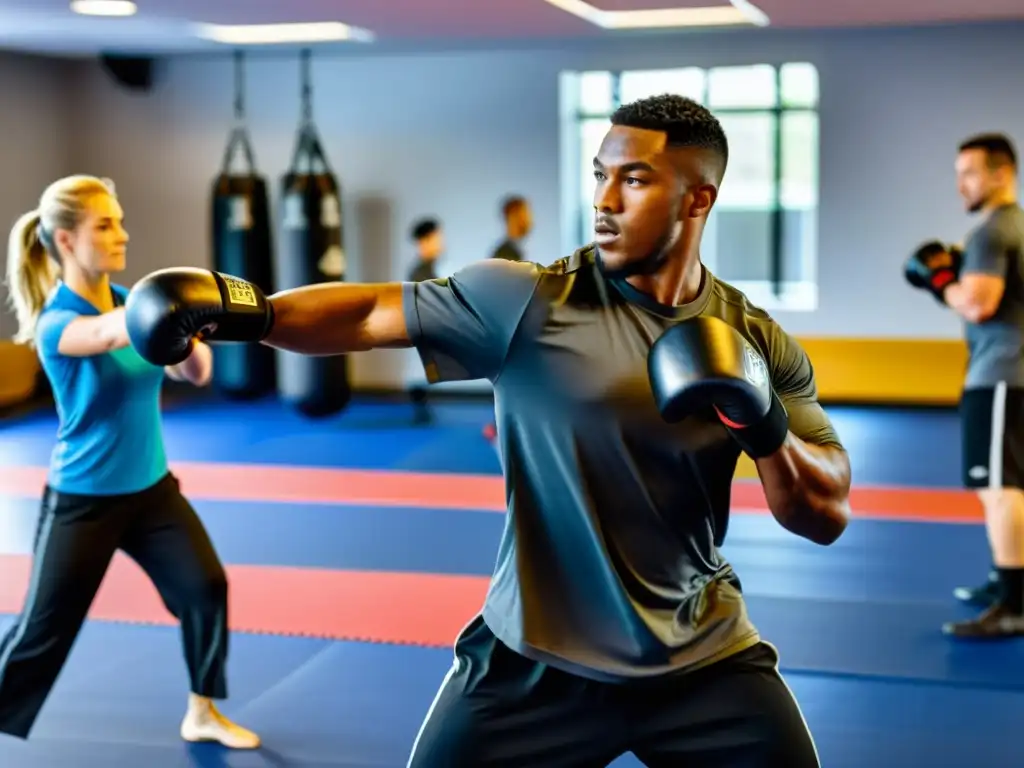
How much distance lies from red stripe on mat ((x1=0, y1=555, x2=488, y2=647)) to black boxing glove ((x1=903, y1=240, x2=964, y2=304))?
6.16 ft

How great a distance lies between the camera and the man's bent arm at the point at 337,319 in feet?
6.20

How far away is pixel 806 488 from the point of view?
1812 mm

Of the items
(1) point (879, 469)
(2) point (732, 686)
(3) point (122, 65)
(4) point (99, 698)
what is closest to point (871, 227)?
(1) point (879, 469)

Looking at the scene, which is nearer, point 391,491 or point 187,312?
point 187,312

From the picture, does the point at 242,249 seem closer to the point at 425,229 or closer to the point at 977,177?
the point at 425,229

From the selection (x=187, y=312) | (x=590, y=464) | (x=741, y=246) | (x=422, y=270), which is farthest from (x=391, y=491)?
(x=187, y=312)

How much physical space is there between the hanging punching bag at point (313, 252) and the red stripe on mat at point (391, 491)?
1.39 m

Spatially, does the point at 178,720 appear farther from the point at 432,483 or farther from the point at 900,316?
the point at 900,316

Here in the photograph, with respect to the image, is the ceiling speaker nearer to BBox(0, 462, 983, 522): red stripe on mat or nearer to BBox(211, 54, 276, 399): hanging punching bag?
BBox(211, 54, 276, 399): hanging punching bag

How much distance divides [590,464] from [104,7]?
5.32 metres

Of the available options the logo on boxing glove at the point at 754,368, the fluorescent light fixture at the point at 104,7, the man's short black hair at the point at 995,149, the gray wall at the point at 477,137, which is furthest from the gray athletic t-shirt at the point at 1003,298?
the gray wall at the point at 477,137

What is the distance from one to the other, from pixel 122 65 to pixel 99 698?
6.99 metres

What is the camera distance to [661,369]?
1723 mm

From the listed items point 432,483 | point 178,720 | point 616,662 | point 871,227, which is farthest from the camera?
point 871,227
